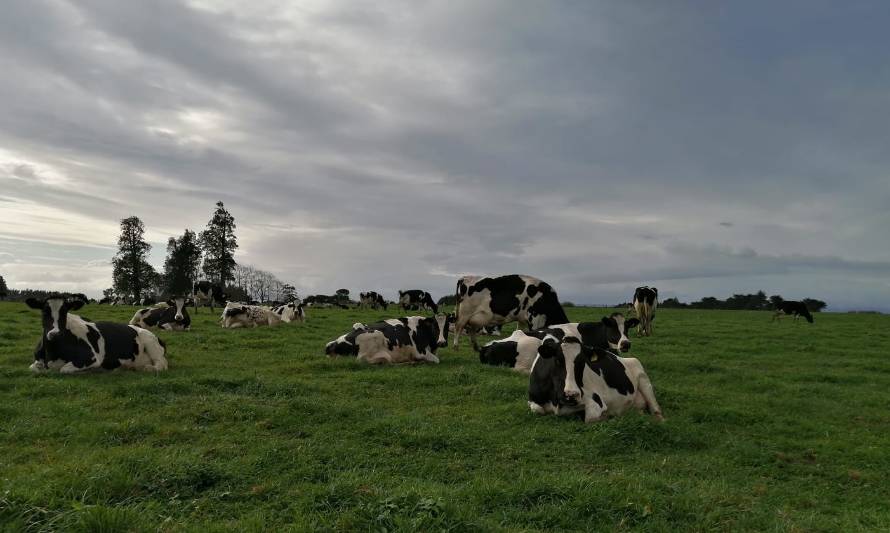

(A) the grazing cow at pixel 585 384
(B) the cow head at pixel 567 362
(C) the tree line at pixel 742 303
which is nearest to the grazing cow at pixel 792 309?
(C) the tree line at pixel 742 303

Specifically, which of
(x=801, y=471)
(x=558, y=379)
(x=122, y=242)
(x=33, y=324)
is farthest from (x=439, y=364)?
(x=122, y=242)

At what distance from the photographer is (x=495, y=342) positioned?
15.0m

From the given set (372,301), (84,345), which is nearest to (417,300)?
(372,301)

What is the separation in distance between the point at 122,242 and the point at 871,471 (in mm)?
79182

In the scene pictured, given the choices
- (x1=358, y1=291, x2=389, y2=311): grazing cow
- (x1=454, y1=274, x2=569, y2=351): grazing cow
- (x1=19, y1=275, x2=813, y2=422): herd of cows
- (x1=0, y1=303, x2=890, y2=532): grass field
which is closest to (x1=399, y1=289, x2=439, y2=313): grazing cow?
(x1=358, y1=291, x2=389, y2=311): grazing cow

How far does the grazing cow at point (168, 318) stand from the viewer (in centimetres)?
2267

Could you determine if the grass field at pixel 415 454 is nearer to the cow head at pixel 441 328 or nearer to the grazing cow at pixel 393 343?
the grazing cow at pixel 393 343

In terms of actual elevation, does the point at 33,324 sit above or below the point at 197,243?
below

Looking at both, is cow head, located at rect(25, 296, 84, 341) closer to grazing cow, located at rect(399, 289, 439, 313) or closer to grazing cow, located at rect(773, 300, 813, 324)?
grazing cow, located at rect(399, 289, 439, 313)

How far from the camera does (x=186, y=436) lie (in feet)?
24.8

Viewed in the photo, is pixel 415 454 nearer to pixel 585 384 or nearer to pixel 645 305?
pixel 585 384

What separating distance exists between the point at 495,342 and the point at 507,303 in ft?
11.9

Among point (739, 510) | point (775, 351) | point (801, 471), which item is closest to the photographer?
point (739, 510)

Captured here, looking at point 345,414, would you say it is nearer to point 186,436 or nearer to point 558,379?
point 186,436
